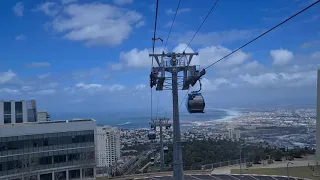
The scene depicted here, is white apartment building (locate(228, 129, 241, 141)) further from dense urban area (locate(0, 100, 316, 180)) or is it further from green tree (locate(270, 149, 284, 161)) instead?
green tree (locate(270, 149, 284, 161))

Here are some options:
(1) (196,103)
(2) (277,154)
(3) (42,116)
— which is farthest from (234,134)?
(1) (196,103)

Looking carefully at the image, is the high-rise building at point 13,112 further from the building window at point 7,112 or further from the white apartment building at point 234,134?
the white apartment building at point 234,134

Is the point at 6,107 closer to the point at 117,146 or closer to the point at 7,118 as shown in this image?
the point at 7,118

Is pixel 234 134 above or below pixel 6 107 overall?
below

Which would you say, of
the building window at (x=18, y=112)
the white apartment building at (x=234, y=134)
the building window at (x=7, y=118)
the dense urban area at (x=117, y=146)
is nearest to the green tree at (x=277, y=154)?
the dense urban area at (x=117, y=146)

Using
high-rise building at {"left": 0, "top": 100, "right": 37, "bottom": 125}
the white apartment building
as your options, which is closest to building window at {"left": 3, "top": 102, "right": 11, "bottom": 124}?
high-rise building at {"left": 0, "top": 100, "right": 37, "bottom": 125}

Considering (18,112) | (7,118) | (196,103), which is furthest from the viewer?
(18,112)
